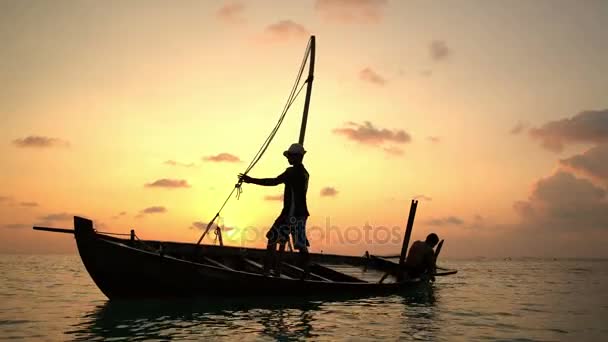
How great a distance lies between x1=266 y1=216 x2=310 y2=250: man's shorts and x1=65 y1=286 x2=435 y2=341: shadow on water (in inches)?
62.8

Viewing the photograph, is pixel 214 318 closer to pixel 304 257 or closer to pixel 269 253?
pixel 269 253

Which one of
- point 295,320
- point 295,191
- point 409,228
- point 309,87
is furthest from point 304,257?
point 409,228

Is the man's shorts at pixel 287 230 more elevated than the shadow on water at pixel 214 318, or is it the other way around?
the man's shorts at pixel 287 230

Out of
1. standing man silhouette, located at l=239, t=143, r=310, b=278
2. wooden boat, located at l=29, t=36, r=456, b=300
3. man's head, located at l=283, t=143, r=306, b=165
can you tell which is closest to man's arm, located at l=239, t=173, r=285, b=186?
standing man silhouette, located at l=239, t=143, r=310, b=278

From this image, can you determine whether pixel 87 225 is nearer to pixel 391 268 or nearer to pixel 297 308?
pixel 297 308

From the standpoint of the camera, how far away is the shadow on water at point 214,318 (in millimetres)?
9148

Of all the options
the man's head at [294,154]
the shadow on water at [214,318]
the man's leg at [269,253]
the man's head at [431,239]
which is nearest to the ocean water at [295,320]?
the shadow on water at [214,318]

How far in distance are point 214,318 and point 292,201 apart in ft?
10.3

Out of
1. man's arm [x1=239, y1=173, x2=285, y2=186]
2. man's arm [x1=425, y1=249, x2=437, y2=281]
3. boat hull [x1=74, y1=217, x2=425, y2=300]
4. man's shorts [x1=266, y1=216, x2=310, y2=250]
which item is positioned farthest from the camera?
man's arm [x1=425, y1=249, x2=437, y2=281]

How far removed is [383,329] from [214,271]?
4150mm

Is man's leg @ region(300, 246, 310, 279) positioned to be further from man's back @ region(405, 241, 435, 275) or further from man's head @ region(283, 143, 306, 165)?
man's back @ region(405, 241, 435, 275)

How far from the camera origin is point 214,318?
10.5m

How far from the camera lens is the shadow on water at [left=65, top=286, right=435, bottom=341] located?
9148mm

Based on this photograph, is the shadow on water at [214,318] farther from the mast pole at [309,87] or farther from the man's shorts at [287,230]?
the mast pole at [309,87]
